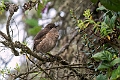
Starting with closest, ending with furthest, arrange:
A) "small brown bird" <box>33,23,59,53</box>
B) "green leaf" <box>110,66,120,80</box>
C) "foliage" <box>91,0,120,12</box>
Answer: "green leaf" <box>110,66,120,80</box>
"foliage" <box>91,0,120,12</box>
"small brown bird" <box>33,23,59,53</box>

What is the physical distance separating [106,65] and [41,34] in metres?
1.76

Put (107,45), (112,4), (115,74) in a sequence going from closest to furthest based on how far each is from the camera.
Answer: (115,74)
(112,4)
(107,45)

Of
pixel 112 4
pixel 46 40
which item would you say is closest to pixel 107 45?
pixel 112 4

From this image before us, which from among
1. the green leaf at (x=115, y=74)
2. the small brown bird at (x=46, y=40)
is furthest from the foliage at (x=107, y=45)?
the small brown bird at (x=46, y=40)

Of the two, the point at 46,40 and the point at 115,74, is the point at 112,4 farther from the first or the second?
the point at 46,40

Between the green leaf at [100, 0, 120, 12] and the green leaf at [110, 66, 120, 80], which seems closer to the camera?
the green leaf at [110, 66, 120, 80]

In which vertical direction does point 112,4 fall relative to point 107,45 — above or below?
above

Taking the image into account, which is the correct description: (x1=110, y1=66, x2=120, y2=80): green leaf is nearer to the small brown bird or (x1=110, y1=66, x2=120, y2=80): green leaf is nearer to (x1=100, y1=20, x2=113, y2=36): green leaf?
(x1=100, y1=20, x2=113, y2=36): green leaf

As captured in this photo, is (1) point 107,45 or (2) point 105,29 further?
(1) point 107,45

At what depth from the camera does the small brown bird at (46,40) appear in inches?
129

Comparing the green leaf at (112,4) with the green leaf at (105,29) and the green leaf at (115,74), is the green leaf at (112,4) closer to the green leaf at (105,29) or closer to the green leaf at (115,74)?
the green leaf at (105,29)

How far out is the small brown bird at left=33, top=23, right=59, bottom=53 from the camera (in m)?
3.27

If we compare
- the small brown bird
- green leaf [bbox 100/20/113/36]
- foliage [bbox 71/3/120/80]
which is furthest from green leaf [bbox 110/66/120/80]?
the small brown bird

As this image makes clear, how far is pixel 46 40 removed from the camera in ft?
11.1
